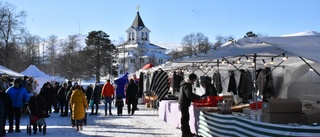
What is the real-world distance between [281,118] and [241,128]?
0.90 meters

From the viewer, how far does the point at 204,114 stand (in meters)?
9.41

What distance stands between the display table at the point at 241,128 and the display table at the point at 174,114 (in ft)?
1.63

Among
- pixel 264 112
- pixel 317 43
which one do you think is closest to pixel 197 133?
pixel 264 112

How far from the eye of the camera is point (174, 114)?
1266cm

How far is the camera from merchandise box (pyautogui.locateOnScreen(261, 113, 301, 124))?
671cm

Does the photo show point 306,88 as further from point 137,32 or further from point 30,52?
point 137,32

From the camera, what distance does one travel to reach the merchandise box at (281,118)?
6.71 m

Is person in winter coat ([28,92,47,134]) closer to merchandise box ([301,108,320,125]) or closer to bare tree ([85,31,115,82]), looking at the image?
merchandise box ([301,108,320,125])

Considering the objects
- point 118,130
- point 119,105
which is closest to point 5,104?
point 118,130

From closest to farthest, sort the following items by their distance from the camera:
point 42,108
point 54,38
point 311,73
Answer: point 42,108
point 311,73
point 54,38

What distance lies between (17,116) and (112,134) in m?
2.98

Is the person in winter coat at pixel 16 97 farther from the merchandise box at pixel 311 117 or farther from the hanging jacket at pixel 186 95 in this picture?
the merchandise box at pixel 311 117

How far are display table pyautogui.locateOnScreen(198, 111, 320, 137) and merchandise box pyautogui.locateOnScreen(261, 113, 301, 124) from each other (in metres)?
0.20

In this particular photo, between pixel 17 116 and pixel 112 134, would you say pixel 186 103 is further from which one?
pixel 17 116
